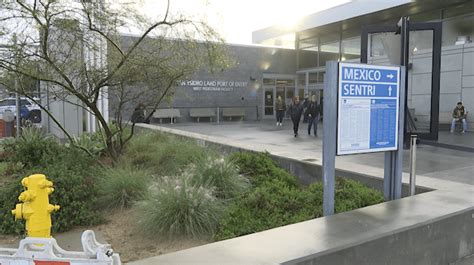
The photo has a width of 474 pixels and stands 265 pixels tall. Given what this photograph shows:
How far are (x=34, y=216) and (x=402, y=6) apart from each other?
22.2 metres

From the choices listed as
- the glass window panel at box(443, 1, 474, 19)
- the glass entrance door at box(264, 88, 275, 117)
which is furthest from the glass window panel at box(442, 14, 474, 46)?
the glass entrance door at box(264, 88, 275, 117)

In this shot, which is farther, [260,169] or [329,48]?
[329,48]

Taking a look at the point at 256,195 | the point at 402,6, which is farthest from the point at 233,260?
the point at 402,6

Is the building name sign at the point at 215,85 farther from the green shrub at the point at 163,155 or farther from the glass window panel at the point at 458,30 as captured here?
the green shrub at the point at 163,155

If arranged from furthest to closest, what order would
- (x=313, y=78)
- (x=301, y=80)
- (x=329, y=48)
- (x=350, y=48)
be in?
1. (x=301, y=80)
2. (x=313, y=78)
3. (x=329, y=48)
4. (x=350, y=48)

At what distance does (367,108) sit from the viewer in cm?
473

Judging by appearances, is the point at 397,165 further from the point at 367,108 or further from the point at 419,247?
the point at 419,247

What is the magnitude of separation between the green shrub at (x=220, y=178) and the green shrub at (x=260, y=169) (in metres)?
0.43

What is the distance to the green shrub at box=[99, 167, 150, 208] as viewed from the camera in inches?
231

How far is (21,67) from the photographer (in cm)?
731

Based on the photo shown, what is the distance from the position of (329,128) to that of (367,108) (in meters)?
0.62

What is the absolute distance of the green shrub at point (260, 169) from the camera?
6.52m

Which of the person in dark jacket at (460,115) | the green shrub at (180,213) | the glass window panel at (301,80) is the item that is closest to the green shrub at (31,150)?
the green shrub at (180,213)

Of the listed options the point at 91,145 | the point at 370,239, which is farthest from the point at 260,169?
the point at 91,145
